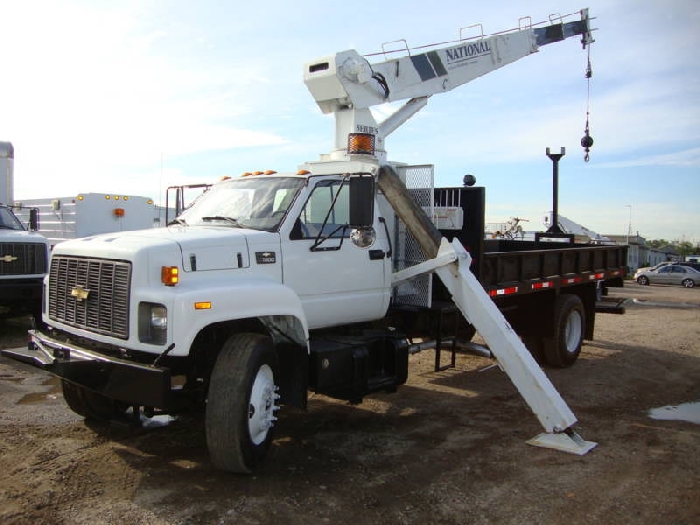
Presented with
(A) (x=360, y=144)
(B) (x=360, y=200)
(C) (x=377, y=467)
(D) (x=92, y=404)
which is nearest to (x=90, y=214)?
(D) (x=92, y=404)

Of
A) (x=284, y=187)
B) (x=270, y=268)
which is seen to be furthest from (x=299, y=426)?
(x=284, y=187)

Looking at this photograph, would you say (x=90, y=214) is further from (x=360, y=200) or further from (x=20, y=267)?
(x=360, y=200)

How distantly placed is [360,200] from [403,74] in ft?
14.7

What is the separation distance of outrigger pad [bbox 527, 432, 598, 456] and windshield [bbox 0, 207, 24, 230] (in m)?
9.00

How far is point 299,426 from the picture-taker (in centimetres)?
591

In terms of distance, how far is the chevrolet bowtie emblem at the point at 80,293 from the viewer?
4602 mm

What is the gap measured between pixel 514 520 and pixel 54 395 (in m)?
5.02

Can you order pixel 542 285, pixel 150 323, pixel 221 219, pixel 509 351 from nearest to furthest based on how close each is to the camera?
1. pixel 150 323
2. pixel 221 219
3. pixel 509 351
4. pixel 542 285

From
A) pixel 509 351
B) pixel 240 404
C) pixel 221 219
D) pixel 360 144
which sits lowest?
pixel 240 404

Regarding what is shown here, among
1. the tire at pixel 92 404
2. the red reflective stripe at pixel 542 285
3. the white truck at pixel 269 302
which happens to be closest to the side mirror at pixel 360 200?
the white truck at pixel 269 302

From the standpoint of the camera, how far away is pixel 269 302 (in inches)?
182

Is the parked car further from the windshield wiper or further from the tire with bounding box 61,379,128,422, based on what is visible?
the tire with bounding box 61,379,128,422

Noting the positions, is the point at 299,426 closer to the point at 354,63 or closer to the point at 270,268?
the point at 270,268

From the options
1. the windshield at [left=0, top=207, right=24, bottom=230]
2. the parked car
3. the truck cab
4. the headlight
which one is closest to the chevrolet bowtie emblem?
the headlight
